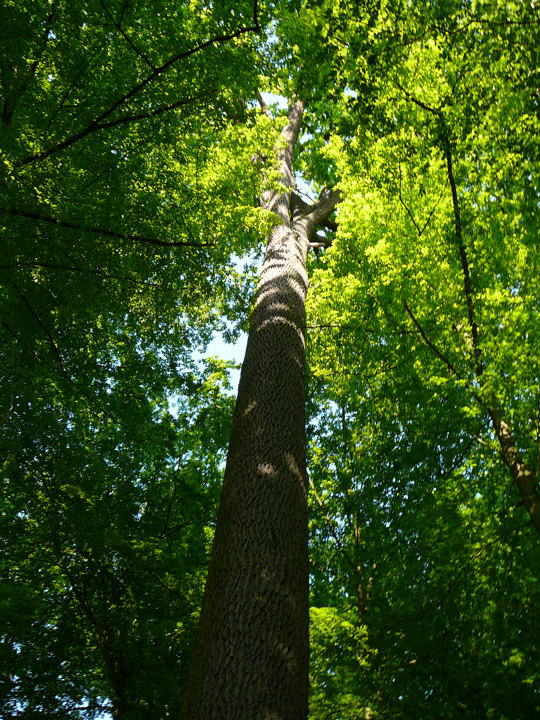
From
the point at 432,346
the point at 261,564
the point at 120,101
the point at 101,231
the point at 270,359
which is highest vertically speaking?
the point at 120,101

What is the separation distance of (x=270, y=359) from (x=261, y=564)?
1972 millimetres

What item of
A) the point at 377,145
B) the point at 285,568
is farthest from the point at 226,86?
the point at 285,568

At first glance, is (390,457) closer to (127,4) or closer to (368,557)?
(368,557)

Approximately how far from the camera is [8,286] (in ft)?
15.1

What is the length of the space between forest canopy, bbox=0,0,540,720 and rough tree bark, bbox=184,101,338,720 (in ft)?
0.66

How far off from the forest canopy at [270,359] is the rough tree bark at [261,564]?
→ 0.20 metres

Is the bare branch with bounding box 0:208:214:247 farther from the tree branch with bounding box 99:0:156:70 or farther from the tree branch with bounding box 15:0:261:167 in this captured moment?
the tree branch with bounding box 99:0:156:70

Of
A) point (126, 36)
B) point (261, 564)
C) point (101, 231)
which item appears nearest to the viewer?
point (261, 564)

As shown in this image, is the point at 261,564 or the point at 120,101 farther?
the point at 120,101

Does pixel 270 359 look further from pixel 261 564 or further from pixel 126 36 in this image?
pixel 126 36

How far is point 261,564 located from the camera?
8.27 feet

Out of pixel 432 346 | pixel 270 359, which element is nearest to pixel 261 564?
pixel 270 359

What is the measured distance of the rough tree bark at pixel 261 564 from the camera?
2.06 metres

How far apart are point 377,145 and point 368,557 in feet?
18.6
